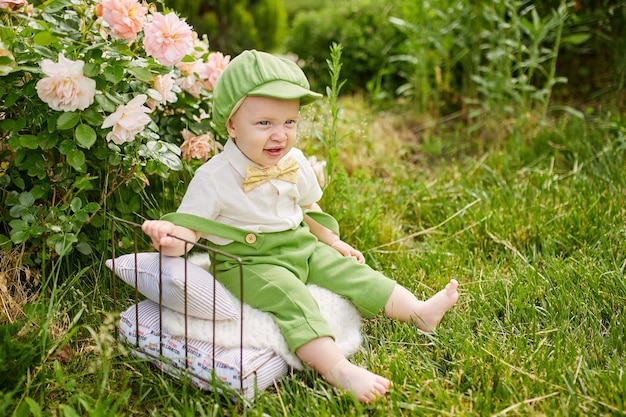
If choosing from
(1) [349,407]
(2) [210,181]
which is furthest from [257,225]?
(1) [349,407]

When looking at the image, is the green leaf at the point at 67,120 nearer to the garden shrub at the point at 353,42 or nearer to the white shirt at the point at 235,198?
the white shirt at the point at 235,198

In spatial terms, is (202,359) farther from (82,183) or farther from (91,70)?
(91,70)

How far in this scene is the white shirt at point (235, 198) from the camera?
2.09 meters

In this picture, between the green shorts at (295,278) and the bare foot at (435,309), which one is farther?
the bare foot at (435,309)

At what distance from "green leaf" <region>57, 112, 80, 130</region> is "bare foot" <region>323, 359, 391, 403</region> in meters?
1.04

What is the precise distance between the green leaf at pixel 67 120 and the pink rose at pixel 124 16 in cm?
30

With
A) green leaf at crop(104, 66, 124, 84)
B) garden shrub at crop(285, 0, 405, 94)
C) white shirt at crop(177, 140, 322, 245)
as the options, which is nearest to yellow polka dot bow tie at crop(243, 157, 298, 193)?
white shirt at crop(177, 140, 322, 245)

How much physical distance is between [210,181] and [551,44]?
10.5 feet

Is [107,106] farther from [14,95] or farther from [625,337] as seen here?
[625,337]

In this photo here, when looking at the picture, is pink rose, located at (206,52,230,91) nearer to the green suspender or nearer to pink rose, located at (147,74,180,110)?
pink rose, located at (147,74,180,110)

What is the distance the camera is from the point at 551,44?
4512 millimetres

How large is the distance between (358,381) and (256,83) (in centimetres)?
89

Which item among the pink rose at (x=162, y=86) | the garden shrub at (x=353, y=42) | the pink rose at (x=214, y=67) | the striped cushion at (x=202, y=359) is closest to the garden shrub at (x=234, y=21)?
the garden shrub at (x=353, y=42)

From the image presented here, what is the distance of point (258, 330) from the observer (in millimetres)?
2025
